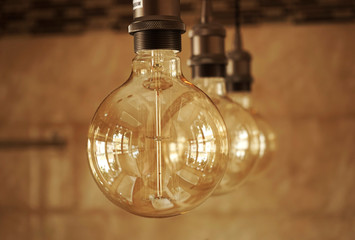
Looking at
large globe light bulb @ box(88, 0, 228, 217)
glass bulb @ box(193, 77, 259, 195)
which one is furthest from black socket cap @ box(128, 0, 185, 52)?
glass bulb @ box(193, 77, 259, 195)

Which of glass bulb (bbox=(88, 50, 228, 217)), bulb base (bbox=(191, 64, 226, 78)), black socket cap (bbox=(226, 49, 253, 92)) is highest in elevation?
black socket cap (bbox=(226, 49, 253, 92))

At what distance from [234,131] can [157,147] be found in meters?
0.24

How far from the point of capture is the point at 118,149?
1.08 feet

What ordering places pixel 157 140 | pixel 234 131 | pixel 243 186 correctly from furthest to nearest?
pixel 243 186 → pixel 234 131 → pixel 157 140

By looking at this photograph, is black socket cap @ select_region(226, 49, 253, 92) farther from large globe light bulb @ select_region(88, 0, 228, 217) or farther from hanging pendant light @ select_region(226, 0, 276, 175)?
large globe light bulb @ select_region(88, 0, 228, 217)

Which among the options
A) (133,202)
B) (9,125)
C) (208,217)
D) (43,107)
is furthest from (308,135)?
(133,202)

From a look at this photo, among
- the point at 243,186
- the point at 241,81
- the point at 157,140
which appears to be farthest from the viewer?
the point at 243,186

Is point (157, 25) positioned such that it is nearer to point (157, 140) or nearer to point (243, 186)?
point (157, 140)

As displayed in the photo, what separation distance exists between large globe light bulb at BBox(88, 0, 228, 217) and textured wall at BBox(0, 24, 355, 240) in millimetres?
1195

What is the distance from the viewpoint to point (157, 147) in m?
0.32

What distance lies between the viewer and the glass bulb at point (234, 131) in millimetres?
530

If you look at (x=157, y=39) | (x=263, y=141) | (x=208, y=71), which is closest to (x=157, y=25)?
(x=157, y=39)

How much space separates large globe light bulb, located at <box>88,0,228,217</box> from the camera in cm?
32

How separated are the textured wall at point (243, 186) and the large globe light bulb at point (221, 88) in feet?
3.20
